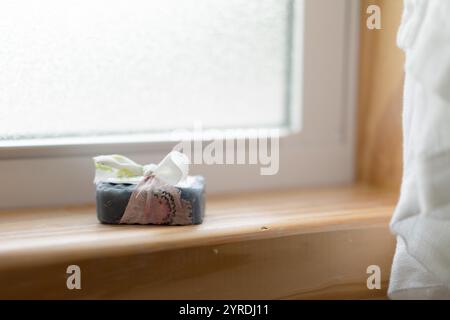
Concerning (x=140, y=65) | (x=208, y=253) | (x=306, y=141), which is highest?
(x=140, y=65)

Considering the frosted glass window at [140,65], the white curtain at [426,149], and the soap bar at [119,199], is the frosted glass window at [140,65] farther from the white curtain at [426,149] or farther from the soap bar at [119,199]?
the white curtain at [426,149]

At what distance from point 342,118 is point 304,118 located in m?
0.07

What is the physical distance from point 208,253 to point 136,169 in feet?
0.56

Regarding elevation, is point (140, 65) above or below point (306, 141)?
above

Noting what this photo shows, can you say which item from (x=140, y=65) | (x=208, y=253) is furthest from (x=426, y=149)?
(x=140, y=65)

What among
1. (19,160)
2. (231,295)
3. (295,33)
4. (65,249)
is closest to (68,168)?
(19,160)

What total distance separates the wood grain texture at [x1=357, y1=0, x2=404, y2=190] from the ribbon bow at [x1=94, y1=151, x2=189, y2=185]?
0.36 m

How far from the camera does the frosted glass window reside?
90cm

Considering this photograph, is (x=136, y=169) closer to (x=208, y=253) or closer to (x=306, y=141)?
(x=208, y=253)

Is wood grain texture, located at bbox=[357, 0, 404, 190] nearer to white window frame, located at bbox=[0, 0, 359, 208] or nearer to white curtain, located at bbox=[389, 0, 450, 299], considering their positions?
white window frame, located at bbox=[0, 0, 359, 208]

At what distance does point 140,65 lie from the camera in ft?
3.14

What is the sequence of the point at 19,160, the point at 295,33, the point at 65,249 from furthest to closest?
the point at 295,33 < the point at 19,160 < the point at 65,249
